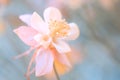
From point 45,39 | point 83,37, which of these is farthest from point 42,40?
point 83,37

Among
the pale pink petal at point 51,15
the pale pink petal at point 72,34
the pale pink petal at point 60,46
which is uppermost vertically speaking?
the pale pink petal at point 51,15

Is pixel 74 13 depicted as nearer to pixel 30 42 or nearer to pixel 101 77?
pixel 101 77

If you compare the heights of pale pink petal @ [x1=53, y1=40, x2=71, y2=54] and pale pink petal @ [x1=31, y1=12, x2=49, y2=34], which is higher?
pale pink petal @ [x1=31, y1=12, x2=49, y2=34]

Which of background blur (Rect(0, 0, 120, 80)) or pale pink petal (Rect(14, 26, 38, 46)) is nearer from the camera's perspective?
pale pink petal (Rect(14, 26, 38, 46))

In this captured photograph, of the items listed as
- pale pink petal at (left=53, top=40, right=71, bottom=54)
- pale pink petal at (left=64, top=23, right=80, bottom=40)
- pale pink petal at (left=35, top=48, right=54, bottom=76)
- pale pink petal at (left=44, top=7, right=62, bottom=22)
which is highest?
pale pink petal at (left=44, top=7, right=62, bottom=22)

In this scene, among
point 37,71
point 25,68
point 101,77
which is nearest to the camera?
point 37,71

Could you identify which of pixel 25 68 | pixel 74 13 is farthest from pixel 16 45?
pixel 74 13
